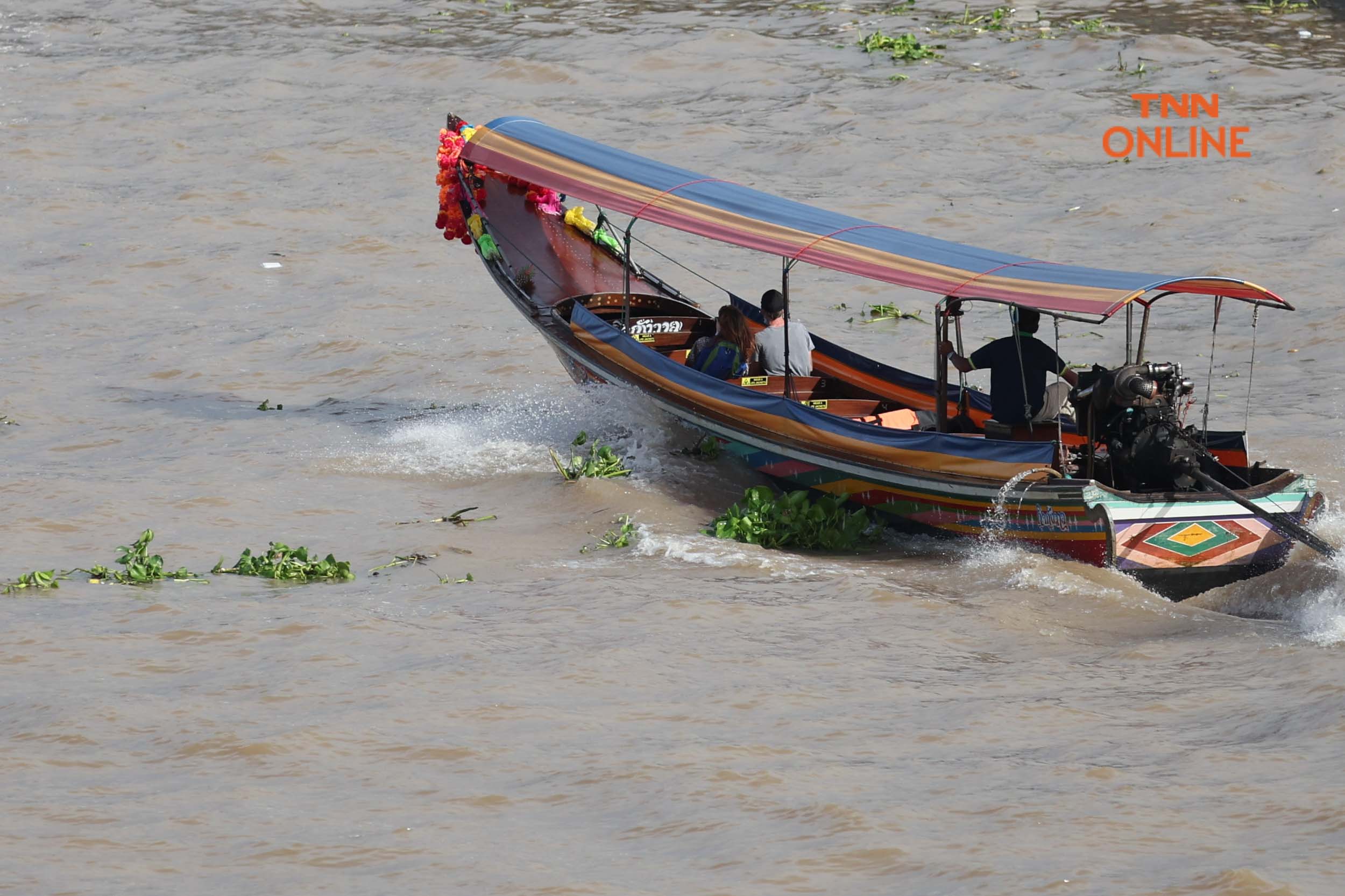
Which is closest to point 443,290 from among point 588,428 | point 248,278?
point 248,278

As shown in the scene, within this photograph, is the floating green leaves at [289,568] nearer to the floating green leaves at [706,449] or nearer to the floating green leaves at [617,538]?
the floating green leaves at [617,538]

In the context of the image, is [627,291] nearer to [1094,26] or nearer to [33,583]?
[33,583]

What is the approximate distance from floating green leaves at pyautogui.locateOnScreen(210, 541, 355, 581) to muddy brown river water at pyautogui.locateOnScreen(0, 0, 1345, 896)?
279 mm

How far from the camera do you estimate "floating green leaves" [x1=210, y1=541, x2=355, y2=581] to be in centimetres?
859

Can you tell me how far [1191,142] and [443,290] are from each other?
8.11 meters

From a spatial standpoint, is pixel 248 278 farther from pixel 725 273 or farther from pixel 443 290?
pixel 725 273

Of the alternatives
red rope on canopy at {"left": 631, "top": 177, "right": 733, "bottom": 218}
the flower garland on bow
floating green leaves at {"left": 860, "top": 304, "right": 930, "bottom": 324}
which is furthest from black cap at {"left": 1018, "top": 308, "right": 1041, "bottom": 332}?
floating green leaves at {"left": 860, "top": 304, "right": 930, "bottom": 324}

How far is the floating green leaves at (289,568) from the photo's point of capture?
8.59m

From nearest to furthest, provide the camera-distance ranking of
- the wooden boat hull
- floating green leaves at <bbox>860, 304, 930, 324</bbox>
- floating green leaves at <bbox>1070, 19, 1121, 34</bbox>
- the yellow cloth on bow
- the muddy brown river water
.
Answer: the muddy brown river water < the wooden boat hull < the yellow cloth on bow < floating green leaves at <bbox>860, 304, 930, 324</bbox> < floating green leaves at <bbox>1070, 19, 1121, 34</bbox>

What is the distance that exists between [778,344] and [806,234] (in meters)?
1.17

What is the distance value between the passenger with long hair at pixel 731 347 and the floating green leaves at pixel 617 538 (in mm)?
1577

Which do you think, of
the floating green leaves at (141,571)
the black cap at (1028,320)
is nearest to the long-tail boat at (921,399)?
the black cap at (1028,320)

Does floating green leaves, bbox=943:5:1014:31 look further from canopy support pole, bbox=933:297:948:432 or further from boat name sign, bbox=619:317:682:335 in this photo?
canopy support pole, bbox=933:297:948:432

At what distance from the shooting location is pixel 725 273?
15.0 metres
